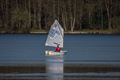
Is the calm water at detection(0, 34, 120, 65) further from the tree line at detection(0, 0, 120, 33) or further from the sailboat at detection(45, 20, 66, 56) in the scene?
the tree line at detection(0, 0, 120, 33)

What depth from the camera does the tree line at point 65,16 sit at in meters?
165

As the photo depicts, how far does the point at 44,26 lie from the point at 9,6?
1712 cm

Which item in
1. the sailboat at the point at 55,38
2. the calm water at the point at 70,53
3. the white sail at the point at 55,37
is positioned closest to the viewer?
the calm water at the point at 70,53

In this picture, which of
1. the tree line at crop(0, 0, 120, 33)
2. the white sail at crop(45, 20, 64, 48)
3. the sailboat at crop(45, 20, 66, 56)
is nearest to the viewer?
the sailboat at crop(45, 20, 66, 56)

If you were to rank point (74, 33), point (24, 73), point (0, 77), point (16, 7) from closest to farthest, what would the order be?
point (0, 77) < point (24, 73) < point (74, 33) < point (16, 7)

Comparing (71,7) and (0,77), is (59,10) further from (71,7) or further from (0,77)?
(0,77)

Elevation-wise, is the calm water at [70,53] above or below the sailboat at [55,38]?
below

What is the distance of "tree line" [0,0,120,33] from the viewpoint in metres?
165

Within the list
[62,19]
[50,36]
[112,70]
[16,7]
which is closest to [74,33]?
[62,19]

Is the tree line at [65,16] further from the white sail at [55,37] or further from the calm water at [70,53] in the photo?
the white sail at [55,37]

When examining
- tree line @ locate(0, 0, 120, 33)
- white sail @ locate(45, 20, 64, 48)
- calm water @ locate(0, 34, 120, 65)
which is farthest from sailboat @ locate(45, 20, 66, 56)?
tree line @ locate(0, 0, 120, 33)

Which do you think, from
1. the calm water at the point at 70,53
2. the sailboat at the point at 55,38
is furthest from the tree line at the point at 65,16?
the sailboat at the point at 55,38

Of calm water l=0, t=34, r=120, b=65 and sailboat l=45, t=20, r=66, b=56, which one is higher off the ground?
sailboat l=45, t=20, r=66, b=56

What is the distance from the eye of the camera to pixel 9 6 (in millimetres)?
179000
